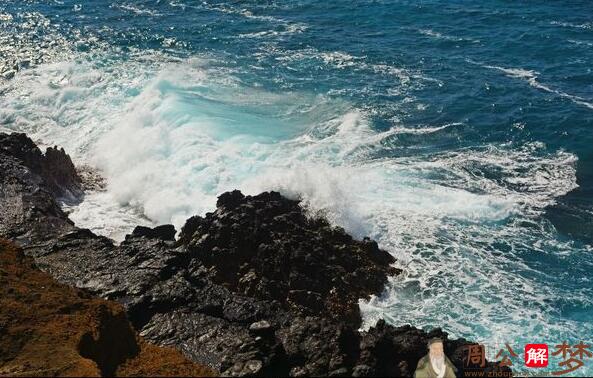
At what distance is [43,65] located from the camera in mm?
49688

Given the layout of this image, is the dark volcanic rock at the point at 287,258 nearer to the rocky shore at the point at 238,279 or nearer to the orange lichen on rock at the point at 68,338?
the rocky shore at the point at 238,279

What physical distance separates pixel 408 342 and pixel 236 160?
1930 centimetres

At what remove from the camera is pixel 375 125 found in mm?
38125

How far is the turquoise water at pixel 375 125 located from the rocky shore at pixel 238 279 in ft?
6.45

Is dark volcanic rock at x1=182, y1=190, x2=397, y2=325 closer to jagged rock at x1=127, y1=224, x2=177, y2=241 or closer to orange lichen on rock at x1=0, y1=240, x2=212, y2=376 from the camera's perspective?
jagged rock at x1=127, y1=224, x2=177, y2=241

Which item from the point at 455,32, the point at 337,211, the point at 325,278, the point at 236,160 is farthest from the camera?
the point at 455,32

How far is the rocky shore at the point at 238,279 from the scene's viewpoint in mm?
16859

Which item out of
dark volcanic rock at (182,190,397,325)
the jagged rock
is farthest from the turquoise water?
the jagged rock

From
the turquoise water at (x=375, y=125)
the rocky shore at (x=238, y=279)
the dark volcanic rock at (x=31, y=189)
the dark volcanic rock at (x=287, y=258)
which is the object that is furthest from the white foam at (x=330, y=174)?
the dark volcanic rock at (x=31, y=189)

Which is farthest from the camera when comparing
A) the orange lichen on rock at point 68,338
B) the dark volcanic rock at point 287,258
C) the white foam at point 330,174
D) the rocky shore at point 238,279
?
the white foam at point 330,174

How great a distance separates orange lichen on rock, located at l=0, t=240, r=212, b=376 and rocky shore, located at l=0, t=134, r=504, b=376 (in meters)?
2.15

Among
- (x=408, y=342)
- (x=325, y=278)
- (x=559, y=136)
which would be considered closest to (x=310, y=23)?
(x=559, y=136)

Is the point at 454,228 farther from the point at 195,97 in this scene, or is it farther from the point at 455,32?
the point at 455,32

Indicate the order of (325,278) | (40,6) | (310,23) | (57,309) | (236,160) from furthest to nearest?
1. (40,6)
2. (310,23)
3. (236,160)
4. (325,278)
5. (57,309)
